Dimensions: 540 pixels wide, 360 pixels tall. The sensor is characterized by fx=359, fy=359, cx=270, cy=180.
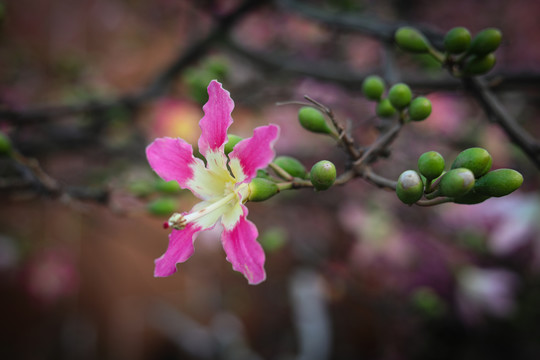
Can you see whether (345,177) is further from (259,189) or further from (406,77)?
(406,77)

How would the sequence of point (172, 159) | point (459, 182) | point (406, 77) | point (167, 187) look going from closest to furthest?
point (459, 182) < point (172, 159) < point (167, 187) < point (406, 77)

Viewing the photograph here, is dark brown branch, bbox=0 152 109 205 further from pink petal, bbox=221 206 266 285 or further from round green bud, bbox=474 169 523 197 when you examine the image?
round green bud, bbox=474 169 523 197

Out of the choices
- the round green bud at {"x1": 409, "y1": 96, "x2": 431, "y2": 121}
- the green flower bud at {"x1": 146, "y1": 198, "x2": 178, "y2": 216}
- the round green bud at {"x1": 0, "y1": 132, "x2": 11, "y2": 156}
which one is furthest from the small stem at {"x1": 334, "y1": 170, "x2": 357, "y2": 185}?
the round green bud at {"x1": 0, "y1": 132, "x2": 11, "y2": 156}

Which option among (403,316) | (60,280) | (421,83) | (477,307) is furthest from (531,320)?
(60,280)

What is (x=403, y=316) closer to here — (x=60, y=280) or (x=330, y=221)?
(x=330, y=221)

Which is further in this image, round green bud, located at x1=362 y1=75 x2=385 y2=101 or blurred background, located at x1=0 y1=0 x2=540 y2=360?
blurred background, located at x1=0 y1=0 x2=540 y2=360

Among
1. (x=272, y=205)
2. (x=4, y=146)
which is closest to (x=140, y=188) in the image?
(x=4, y=146)
